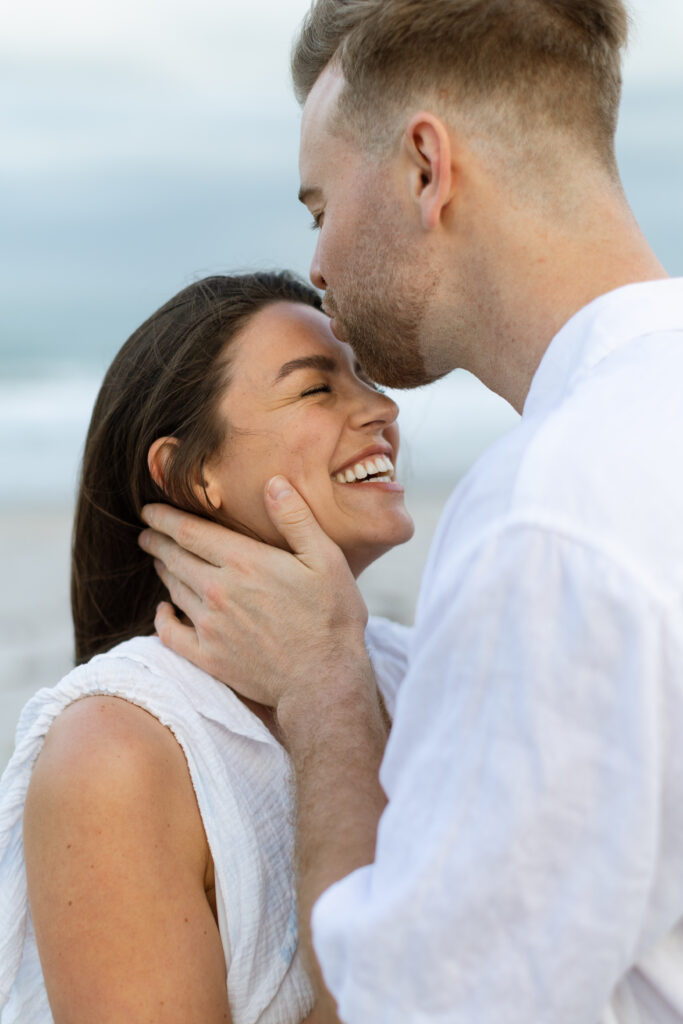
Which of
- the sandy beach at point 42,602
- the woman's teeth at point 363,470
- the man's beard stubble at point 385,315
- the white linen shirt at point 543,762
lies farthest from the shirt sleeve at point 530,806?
the sandy beach at point 42,602

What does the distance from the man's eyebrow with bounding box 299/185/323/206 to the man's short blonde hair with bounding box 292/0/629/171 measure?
184 mm

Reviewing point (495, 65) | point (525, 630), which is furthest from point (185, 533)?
point (525, 630)

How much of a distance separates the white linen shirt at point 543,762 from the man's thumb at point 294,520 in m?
1.14

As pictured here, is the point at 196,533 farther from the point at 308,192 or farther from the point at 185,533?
the point at 308,192

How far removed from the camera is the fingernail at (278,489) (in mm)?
2646

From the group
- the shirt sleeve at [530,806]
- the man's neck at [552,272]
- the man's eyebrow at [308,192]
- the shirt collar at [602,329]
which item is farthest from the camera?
the man's eyebrow at [308,192]

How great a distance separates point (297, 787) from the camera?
1.89m

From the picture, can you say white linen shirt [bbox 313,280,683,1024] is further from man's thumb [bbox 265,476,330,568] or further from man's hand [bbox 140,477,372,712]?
man's thumb [bbox 265,476,330,568]

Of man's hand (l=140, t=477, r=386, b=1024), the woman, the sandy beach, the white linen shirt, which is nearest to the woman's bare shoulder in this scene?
the woman

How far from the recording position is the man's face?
2156 mm

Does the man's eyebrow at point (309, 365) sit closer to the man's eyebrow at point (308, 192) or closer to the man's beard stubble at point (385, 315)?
the man's beard stubble at point (385, 315)

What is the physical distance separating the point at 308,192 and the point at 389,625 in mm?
1324

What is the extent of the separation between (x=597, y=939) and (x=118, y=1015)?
109cm

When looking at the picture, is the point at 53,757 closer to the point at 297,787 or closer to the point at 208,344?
the point at 297,787
